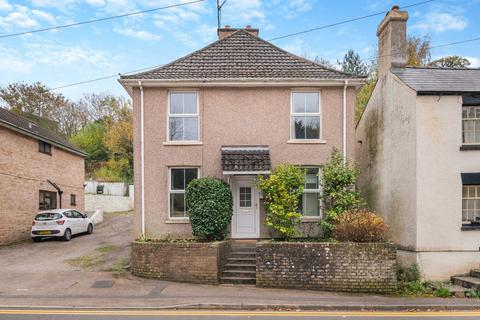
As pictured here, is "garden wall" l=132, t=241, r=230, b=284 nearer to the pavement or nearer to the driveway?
the pavement

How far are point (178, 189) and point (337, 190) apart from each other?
568 cm

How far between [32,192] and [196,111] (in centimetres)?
1213

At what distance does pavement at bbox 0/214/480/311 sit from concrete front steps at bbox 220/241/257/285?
41 cm

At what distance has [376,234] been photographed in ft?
35.1

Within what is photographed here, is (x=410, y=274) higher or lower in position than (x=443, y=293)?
higher

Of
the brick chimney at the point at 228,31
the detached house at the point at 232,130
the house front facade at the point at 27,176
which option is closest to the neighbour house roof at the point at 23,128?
the house front facade at the point at 27,176

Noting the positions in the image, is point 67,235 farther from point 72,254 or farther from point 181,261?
point 181,261

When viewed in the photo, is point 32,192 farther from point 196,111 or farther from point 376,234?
point 376,234

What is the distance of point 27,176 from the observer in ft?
66.2

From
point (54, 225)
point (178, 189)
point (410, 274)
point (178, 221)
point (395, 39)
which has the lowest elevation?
point (410, 274)

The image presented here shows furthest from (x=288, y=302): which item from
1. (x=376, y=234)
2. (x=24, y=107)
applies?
(x=24, y=107)

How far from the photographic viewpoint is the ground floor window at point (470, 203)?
12156 millimetres

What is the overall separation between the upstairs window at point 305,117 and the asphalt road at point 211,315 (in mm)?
7148

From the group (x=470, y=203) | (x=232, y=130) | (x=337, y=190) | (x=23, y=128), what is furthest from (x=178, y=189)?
(x=23, y=128)
